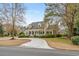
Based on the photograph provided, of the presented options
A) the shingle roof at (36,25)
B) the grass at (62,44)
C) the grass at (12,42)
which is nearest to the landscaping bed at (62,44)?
the grass at (62,44)

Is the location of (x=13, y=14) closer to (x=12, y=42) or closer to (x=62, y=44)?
(x=12, y=42)

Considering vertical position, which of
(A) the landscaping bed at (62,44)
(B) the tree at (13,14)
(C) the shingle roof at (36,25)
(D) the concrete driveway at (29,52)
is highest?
Result: (B) the tree at (13,14)

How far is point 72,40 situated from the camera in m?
10.8

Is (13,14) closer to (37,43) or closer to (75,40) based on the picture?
(37,43)

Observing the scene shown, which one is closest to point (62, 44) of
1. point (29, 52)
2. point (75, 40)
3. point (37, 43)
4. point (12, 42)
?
point (75, 40)

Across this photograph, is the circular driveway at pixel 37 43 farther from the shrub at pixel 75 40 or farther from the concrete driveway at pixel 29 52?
the shrub at pixel 75 40

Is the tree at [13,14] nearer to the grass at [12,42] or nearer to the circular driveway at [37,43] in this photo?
the grass at [12,42]

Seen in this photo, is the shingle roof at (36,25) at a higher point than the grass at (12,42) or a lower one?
higher

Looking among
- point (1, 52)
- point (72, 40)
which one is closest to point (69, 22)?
point (72, 40)

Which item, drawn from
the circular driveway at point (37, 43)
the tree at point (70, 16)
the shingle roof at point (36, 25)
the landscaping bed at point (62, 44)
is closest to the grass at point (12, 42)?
the circular driveway at point (37, 43)

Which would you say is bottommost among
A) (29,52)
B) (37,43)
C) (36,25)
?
(29,52)

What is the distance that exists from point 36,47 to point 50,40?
0.66 ft

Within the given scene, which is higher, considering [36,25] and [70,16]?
[70,16]

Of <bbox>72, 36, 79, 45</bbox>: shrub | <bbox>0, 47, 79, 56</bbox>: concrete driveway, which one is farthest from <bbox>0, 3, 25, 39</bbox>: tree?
<bbox>72, 36, 79, 45</bbox>: shrub
